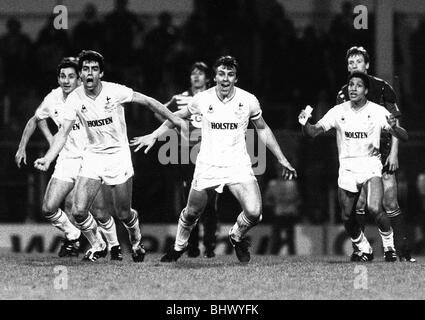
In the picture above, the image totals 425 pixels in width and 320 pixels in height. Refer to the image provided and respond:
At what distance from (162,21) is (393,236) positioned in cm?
673

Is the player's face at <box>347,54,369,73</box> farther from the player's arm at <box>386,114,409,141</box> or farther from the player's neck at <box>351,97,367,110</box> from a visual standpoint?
the player's arm at <box>386,114,409,141</box>

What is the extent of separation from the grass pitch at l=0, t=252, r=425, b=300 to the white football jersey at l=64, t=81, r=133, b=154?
4.07ft

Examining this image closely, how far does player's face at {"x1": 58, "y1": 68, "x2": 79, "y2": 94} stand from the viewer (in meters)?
12.2

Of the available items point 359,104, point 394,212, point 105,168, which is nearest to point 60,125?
point 105,168

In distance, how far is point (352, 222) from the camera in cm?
1144

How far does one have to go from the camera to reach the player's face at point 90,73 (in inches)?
437

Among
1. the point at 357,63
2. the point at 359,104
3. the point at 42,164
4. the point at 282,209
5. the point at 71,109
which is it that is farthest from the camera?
the point at 282,209

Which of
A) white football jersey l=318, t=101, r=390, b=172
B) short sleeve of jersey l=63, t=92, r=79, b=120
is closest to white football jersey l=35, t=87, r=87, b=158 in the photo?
short sleeve of jersey l=63, t=92, r=79, b=120

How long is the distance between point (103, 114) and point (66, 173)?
1.24m

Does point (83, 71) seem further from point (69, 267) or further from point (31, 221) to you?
point (31, 221)

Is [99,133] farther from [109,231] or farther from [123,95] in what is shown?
[109,231]

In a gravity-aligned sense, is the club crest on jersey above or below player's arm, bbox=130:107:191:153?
above

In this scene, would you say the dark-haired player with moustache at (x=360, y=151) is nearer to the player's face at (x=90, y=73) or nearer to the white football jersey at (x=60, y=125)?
the player's face at (x=90, y=73)
